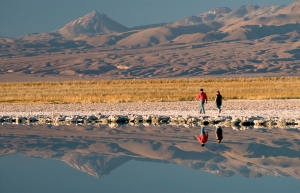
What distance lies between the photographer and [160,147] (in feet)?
58.0

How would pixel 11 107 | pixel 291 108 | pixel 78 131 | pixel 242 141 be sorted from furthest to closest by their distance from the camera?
pixel 11 107 < pixel 291 108 < pixel 78 131 < pixel 242 141

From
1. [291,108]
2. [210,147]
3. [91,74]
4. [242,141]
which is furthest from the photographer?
[91,74]

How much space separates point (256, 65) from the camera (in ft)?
546

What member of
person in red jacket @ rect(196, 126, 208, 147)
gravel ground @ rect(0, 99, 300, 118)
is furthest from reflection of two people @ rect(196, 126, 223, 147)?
gravel ground @ rect(0, 99, 300, 118)

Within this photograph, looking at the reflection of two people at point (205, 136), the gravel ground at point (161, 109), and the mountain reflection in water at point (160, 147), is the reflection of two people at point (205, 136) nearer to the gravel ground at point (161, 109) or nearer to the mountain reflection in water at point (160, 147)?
the mountain reflection in water at point (160, 147)

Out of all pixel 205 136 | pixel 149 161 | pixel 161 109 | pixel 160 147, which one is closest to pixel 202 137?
pixel 205 136

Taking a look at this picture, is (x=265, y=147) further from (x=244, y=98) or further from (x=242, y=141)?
(x=244, y=98)

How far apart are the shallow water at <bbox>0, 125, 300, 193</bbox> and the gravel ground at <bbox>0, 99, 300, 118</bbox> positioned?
20.1 ft

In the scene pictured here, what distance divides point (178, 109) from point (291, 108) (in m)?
4.74

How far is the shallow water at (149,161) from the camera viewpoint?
1215 centimetres

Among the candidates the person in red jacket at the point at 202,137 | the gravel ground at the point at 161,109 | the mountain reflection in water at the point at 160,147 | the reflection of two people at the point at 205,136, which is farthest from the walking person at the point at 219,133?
the gravel ground at the point at 161,109

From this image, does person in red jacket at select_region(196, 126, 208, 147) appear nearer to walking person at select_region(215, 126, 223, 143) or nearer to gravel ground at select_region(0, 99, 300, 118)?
walking person at select_region(215, 126, 223, 143)

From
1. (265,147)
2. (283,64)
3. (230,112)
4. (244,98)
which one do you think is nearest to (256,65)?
(283,64)

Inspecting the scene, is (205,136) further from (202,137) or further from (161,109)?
(161,109)
